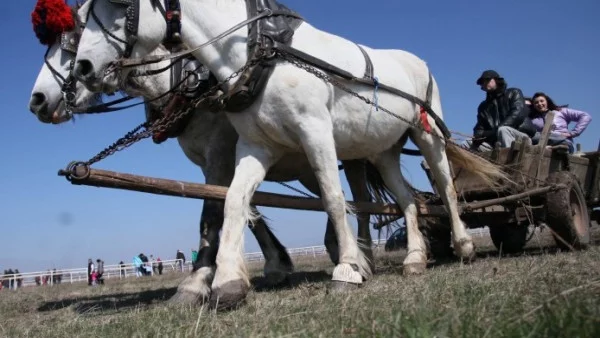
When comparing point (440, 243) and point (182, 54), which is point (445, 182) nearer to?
point (440, 243)

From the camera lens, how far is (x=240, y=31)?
13.9 ft

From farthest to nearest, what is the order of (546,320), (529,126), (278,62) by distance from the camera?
1. (529,126)
2. (278,62)
3. (546,320)

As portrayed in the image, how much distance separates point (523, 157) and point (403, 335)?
5079 millimetres

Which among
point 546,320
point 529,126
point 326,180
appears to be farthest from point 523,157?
point 546,320

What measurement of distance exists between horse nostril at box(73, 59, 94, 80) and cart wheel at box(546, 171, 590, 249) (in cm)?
461

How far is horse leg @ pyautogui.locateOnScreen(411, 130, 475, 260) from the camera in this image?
5871 mm

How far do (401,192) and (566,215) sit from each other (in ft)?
5.52

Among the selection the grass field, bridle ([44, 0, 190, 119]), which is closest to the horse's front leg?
the grass field

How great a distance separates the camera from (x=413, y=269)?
517 centimetres

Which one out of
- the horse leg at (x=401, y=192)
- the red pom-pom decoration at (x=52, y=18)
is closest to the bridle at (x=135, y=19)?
the red pom-pom decoration at (x=52, y=18)

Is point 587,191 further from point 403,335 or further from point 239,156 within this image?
point 403,335

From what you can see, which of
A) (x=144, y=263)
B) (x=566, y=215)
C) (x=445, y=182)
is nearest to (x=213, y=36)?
(x=445, y=182)

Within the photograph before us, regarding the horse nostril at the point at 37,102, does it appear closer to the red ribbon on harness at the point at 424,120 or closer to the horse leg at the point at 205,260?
the horse leg at the point at 205,260

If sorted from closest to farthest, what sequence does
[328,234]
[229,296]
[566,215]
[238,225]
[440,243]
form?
[229,296], [238,225], [566,215], [328,234], [440,243]
